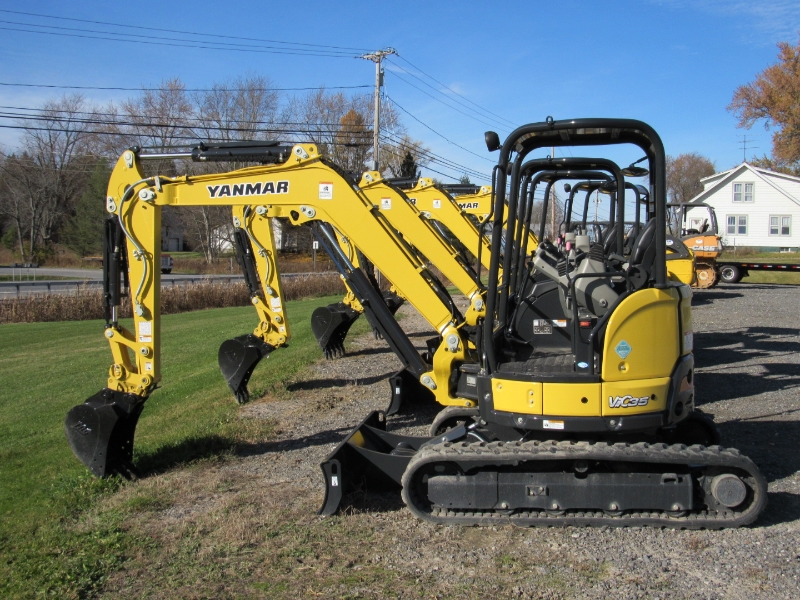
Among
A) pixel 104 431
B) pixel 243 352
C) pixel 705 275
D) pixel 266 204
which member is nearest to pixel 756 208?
pixel 705 275

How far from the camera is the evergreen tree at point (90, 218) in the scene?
182 feet

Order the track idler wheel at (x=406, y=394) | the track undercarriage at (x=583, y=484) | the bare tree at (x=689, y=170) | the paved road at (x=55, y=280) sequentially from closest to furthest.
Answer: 1. the track undercarriage at (x=583, y=484)
2. the track idler wheel at (x=406, y=394)
3. the paved road at (x=55, y=280)
4. the bare tree at (x=689, y=170)

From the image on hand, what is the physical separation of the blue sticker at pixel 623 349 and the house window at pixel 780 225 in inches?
1965

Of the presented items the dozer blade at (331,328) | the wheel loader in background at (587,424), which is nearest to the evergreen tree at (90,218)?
the dozer blade at (331,328)

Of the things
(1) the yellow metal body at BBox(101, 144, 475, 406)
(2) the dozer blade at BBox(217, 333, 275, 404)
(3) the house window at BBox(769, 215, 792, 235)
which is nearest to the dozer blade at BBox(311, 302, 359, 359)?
(2) the dozer blade at BBox(217, 333, 275, 404)

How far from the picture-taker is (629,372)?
16.9ft

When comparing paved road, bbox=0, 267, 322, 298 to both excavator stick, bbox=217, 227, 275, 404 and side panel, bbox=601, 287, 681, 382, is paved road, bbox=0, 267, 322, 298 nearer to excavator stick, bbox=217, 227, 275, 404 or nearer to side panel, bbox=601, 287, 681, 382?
excavator stick, bbox=217, 227, 275, 404

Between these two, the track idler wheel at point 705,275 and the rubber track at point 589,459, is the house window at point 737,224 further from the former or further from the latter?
the rubber track at point 589,459

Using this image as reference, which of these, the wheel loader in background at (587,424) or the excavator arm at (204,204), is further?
the excavator arm at (204,204)

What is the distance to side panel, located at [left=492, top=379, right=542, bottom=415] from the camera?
17.2ft

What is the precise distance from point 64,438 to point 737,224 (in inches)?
1966

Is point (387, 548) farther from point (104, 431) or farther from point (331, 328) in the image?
point (331, 328)

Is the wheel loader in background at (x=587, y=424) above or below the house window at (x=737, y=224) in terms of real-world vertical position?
below

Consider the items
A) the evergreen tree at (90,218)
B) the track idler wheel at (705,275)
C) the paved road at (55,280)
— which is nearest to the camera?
the track idler wheel at (705,275)
